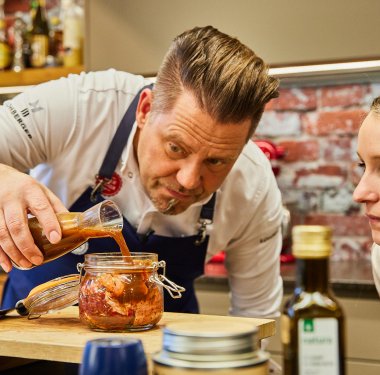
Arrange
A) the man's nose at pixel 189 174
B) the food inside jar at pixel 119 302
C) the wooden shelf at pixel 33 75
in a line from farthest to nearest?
1. the wooden shelf at pixel 33 75
2. the man's nose at pixel 189 174
3. the food inside jar at pixel 119 302

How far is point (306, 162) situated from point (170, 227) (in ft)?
3.75

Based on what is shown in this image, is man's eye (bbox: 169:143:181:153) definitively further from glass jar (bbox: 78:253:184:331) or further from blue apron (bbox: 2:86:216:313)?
glass jar (bbox: 78:253:184:331)

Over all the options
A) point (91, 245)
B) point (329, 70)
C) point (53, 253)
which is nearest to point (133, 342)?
point (53, 253)

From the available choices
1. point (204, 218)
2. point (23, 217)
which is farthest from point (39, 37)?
point (23, 217)

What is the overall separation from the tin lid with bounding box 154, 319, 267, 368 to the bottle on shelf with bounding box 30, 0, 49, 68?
A: 255 cm

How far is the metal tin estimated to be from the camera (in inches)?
24.8

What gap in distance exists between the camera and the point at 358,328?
2217 mm

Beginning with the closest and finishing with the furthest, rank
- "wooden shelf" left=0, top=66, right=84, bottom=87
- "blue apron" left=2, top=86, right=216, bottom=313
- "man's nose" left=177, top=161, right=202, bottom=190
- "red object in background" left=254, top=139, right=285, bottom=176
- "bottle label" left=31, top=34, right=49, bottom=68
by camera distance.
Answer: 1. "man's nose" left=177, top=161, right=202, bottom=190
2. "blue apron" left=2, top=86, right=216, bottom=313
3. "red object in background" left=254, top=139, right=285, bottom=176
4. "wooden shelf" left=0, top=66, right=84, bottom=87
5. "bottle label" left=31, top=34, right=49, bottom=68

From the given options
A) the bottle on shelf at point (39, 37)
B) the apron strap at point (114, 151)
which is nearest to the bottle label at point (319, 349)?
the apron strap at point (114, 151)

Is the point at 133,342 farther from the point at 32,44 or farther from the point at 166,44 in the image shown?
the point at 32,44

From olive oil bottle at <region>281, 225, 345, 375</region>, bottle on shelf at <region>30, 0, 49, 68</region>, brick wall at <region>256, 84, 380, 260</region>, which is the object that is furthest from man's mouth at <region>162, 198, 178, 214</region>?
bottle on shelf at <region>30, 0, 49, 68</region>

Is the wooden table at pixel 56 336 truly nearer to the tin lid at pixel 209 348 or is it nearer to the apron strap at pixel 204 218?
the tin lid at pixel 209 348

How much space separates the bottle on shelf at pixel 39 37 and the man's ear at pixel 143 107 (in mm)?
1495

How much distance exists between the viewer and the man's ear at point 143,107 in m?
1.66
